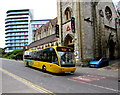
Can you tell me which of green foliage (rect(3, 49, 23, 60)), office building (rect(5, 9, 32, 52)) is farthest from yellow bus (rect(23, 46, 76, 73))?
office building (rect(5, 9, 32, 52))

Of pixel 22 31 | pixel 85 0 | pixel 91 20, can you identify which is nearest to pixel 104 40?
pixel 91 20

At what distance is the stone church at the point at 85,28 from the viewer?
2228 cm

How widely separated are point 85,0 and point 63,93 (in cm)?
2121

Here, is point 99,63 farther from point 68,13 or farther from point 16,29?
point 16,29

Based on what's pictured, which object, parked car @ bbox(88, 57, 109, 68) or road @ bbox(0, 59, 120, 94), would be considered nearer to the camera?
road @ bbox(0, 59, 120, 94)

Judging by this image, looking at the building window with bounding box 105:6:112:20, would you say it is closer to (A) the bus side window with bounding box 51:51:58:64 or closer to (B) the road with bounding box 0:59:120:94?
(A) the bus side window with bounding box 51:51:58:64

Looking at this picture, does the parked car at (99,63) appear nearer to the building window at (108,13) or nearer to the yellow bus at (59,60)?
the yellow bus at (59,60)

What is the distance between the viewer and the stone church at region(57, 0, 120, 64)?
2228 cm

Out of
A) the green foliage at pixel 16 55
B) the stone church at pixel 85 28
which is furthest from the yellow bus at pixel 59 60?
the green foliage at pixel 16 55

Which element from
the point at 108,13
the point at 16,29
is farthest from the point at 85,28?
the point at 16,29

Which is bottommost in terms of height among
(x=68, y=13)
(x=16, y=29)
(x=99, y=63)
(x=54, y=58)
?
(x=99, y=63)

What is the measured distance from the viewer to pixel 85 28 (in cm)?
2317

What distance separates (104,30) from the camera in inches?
1060

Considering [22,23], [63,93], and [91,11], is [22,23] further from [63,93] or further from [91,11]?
[63,93]
